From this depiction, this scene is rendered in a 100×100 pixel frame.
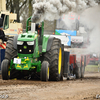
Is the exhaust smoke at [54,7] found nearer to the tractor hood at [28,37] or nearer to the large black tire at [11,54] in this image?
the tractor hood at [28,37]

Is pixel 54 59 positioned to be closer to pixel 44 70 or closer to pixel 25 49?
pixel 44 70

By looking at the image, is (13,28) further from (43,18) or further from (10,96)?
(10,96)

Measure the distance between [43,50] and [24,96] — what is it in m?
4.05

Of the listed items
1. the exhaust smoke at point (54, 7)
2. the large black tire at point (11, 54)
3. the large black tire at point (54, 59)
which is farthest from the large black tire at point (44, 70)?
the exhaust smoke at point (54, 7)

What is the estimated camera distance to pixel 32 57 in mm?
9422

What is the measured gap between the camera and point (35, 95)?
6023 mm

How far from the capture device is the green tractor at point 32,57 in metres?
9.19

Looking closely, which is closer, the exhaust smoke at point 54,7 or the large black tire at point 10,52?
the large black tire at point 10,52

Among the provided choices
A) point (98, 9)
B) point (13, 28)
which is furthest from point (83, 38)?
point (98, 9)

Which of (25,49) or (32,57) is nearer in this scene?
(25,49)

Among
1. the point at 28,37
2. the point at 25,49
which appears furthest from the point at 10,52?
the point at 28,37

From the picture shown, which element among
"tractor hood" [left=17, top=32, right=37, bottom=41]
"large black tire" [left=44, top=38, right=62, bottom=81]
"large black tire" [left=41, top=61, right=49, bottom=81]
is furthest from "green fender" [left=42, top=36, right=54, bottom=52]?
"large black tire" [left=41, top=61, right=49, bottom=81]

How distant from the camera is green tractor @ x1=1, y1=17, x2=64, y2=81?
362 inches

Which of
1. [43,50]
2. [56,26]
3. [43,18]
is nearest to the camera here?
[43,50]
